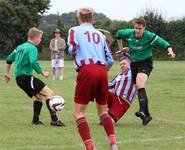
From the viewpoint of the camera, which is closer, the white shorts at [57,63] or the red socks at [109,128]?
the red socks at [109,128]

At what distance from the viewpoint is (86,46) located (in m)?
7.31

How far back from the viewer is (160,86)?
19.8 m

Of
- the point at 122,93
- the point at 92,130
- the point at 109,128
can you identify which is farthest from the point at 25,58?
the point at 109,128

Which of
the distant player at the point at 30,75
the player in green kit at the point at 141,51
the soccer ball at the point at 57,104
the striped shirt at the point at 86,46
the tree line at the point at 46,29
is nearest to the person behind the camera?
the striped shirt at the point at 86,46

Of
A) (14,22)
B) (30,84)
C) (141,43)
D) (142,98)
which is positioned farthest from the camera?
(14,22)

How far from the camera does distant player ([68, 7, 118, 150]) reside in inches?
285

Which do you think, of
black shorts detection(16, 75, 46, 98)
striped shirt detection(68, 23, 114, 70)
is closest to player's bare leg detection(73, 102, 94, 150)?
striped shirt detection(68, 23, 114, 70)

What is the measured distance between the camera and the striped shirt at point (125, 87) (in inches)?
426

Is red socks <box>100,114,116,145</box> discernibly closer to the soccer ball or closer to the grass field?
the grass field

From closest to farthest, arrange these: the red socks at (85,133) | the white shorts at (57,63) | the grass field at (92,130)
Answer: the red socks at (85,133)
the grass field at (92,130)
the white shorts at (57,63)

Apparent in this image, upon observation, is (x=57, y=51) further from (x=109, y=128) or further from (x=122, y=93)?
(x=109, y=128)

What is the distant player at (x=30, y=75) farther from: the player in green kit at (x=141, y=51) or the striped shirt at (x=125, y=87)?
the player in green kit at (x=141, y=51)

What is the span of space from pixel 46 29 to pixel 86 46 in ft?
165

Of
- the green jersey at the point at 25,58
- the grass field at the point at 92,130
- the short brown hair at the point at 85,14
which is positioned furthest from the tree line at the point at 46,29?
the short brown hair at the point at 85,14
